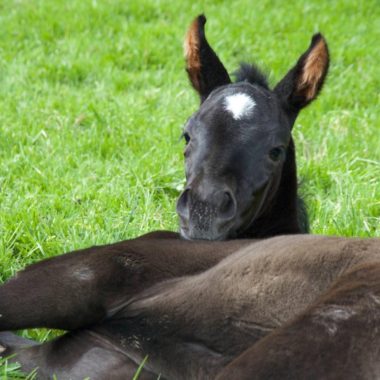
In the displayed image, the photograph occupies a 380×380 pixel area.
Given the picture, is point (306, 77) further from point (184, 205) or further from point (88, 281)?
point (88, 281)

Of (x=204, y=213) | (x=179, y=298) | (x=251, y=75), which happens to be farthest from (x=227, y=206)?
(x=251, y=75)

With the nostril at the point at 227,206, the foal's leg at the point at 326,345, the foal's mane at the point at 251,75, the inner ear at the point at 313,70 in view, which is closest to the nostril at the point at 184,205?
the nostril at the point at 227,206

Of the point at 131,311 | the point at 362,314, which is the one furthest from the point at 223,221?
the point at 362,314

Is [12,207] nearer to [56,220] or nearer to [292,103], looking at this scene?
[56,220]

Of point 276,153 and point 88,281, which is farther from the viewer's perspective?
point 276,153

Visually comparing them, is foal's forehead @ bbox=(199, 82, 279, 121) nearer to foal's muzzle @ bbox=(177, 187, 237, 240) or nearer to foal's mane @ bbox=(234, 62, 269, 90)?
foal's mane @ bbox=(234, 62, 269, 90)

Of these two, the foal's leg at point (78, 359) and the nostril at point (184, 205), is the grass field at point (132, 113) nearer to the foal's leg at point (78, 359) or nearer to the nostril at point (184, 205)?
the foal's leg at point (78, 359)

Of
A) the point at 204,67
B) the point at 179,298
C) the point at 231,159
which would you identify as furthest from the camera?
the point at 204,67

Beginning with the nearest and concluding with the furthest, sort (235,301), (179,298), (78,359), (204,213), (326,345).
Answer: (326,345) → (235,301) → (179,298) → (78,359) → (204,213)

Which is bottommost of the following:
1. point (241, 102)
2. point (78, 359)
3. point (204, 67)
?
point (78, 359)

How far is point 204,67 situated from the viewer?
16.9 ft

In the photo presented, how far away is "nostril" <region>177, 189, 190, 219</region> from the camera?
167 inches

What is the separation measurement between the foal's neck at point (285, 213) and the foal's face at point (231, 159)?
0.11 metres

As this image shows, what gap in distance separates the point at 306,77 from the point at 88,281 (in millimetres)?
2044
